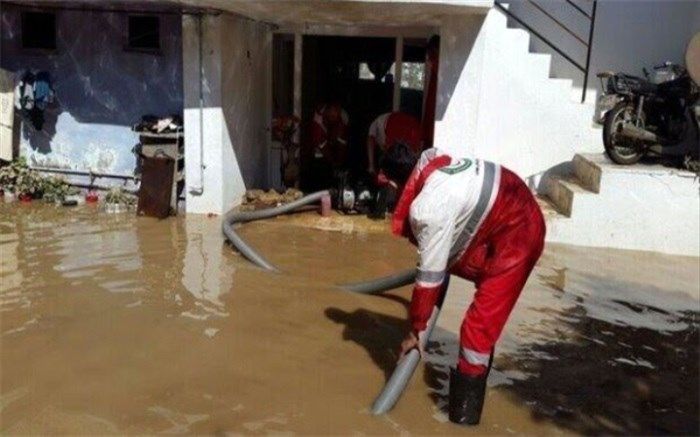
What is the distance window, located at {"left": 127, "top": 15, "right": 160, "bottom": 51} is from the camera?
9.20m

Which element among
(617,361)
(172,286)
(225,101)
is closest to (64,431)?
(172,286)

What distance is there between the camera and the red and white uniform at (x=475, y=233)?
3.68 metres

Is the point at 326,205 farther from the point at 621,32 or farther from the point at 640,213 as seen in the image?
the point at 621,32

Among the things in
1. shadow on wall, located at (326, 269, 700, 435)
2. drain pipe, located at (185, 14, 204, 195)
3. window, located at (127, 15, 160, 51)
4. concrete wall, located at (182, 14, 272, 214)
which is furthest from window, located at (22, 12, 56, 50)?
shadow on wall, located at (326, 269, 700, 435)

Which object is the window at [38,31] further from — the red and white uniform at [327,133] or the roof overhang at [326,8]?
the red and white uniform at [327,133]

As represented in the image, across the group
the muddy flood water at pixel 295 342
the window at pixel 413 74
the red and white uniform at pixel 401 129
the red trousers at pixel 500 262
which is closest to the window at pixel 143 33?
the muddy flood water at pixel 295 342

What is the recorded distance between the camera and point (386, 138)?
8.77 m

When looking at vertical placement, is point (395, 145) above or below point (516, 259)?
above

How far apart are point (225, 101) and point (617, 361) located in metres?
6.15

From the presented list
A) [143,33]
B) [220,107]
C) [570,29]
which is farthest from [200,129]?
[570,29]

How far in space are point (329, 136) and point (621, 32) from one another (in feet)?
15.4

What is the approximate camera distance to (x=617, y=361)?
5.02m

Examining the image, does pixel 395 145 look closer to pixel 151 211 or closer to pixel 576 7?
pixel 151 211

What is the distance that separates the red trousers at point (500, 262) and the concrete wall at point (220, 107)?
18.9 feet
